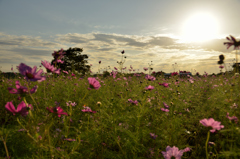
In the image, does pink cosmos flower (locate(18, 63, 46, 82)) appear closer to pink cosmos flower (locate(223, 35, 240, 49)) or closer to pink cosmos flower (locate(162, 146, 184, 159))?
pink cosmos flower (locate(162, 146, 184, 159))

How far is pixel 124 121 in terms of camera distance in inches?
75.7

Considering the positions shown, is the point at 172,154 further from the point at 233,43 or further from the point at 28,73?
the point at 233,43

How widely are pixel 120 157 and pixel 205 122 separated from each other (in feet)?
2.59

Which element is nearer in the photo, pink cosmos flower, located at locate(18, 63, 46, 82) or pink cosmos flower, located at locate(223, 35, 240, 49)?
pink cosmos flower, located at locate(18, 63, 46, 82)

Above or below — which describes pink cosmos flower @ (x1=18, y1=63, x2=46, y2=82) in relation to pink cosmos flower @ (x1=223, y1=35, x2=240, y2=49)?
below

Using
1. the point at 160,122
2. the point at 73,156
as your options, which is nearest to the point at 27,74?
the point at 73,156

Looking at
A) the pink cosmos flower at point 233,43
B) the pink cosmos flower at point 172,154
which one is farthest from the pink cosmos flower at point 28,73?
the pink cosmos flower at point 233,43

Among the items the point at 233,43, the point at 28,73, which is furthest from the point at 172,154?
the point at 233,43

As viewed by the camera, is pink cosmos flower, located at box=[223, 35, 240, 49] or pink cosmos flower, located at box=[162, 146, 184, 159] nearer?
pink cosmos flower, located at box=[162, 146, 184, 159]

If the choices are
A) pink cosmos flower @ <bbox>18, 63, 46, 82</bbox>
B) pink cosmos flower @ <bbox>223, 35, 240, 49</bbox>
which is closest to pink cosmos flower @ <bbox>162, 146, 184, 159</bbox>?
pink cosmos flower @ <bbox>18, 63, 46, 82</bbox>

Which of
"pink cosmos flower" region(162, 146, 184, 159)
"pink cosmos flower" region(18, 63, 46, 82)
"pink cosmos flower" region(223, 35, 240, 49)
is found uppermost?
"pink cosmos flower" region(223, 35, 240, 49)

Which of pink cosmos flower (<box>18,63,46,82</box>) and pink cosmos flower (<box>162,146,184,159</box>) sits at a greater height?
pink cosmos flower (<box>18,63,46,82</box>)

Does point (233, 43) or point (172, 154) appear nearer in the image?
point (172, 154)

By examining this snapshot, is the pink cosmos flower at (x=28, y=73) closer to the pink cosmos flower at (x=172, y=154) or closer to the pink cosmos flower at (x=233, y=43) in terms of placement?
the pink cosmos flower at (x=172, y=154)
